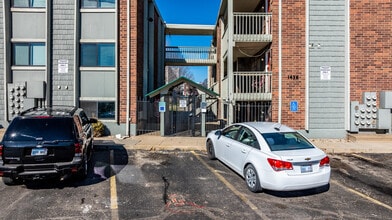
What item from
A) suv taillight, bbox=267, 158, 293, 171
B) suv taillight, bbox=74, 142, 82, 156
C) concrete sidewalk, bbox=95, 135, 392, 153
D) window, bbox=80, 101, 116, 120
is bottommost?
concrete sidewalk, bbox=95, 135, 392, 153

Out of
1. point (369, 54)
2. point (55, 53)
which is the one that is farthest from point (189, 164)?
point (369, 54)

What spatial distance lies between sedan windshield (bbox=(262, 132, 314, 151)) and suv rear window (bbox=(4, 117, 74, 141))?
4620 millimetres

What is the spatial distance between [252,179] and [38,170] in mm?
4770

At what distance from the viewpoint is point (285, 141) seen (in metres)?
5.91

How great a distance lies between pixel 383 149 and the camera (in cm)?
1045

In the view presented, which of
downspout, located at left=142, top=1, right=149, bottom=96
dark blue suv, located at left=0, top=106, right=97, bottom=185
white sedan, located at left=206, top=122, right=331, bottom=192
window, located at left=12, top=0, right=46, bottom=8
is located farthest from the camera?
downspout, located at left=142, top=1, right=149, bottom=96

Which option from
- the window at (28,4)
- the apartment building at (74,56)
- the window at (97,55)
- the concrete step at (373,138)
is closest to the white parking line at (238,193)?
the apartment building at (74,56)

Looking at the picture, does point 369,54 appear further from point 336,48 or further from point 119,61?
point 119,61

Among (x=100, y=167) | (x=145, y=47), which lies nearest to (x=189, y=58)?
(x=145, y=47)

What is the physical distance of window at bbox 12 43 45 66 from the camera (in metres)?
13.0

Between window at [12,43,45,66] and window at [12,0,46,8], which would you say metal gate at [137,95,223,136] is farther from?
window at [12,0,46,8]

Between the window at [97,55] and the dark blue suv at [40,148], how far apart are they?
780 centimetres

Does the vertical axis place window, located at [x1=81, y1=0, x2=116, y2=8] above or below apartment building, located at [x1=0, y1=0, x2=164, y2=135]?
above

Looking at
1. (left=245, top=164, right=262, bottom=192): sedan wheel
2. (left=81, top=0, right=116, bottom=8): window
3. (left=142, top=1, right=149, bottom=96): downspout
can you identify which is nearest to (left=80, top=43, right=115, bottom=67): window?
(left=81, top=0, right=116, bottom=8): window
